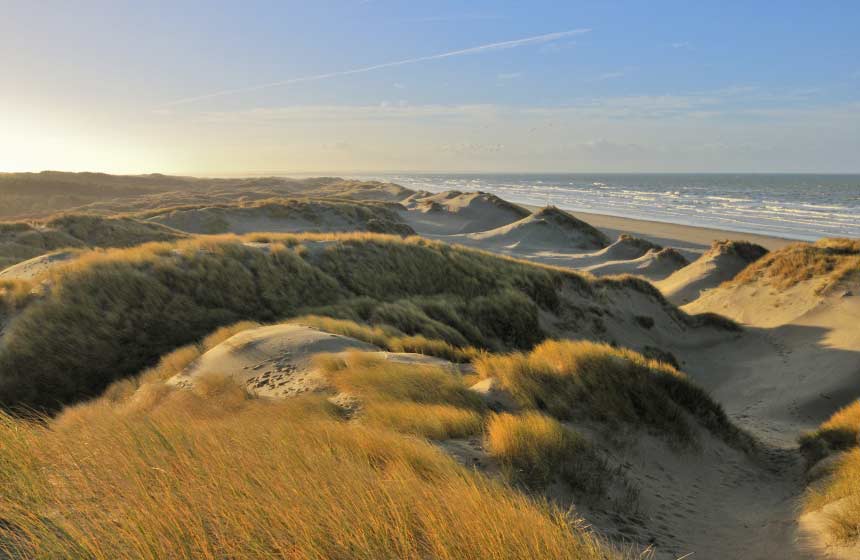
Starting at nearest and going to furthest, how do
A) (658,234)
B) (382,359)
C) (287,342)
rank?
1. (382,359)
2. (287,342)
3. (658,234)

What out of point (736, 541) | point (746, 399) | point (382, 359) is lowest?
point (746, 399)

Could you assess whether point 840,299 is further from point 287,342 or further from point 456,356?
point 287,342

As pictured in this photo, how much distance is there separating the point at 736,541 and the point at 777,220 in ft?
197

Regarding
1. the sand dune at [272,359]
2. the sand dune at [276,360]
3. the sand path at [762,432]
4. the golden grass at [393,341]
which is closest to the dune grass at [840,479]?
the sand path at [762,432]

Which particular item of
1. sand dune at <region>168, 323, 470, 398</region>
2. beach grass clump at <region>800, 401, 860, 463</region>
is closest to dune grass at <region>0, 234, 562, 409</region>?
sand dune at <region>168, 323, 470, 398</region>

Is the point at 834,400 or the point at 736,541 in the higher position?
the point at 736,541

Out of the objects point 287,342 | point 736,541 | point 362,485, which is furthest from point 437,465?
point 287,342

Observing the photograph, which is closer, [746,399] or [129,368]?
[129,368]

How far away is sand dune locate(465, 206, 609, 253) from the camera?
4194cm

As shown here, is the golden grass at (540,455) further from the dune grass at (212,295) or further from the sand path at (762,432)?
the dune grass at (212,295)

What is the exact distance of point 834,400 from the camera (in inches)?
500

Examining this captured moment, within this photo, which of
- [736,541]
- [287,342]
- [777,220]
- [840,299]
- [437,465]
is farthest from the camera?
[777,220]

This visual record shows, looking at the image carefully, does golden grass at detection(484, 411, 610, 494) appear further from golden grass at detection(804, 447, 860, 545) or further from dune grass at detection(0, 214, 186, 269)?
dune grass at detection(0, 214, 186, 269)

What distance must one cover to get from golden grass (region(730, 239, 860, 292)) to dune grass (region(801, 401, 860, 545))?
13366 mm
